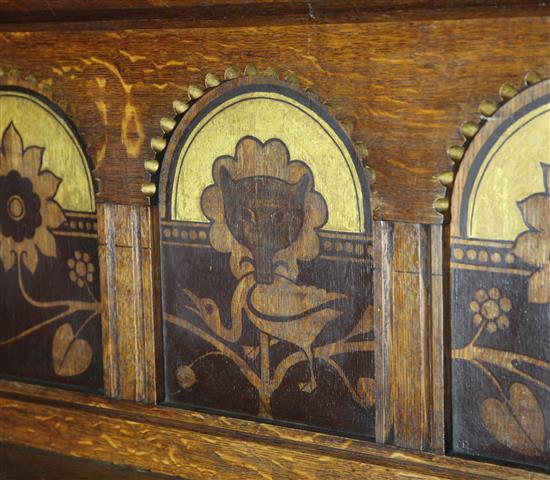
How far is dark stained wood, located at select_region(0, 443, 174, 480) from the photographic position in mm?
1627

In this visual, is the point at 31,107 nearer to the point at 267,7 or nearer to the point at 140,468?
the point at 267,7

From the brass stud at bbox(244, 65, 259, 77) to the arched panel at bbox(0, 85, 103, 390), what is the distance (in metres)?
0.31

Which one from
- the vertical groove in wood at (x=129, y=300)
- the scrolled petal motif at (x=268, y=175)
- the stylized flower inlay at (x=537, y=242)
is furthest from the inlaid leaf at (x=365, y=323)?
the vertical groove in wood at (x=129, y=300)

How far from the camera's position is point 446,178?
136 cm

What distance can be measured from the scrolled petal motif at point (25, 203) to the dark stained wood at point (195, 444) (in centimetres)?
23

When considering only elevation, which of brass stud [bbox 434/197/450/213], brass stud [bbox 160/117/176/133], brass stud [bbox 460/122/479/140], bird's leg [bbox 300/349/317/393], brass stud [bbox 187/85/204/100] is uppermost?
brass stud [bbox 187/85/204/100]

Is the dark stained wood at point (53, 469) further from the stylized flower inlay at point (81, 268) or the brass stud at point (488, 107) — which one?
the brass stud at point (488, 107)

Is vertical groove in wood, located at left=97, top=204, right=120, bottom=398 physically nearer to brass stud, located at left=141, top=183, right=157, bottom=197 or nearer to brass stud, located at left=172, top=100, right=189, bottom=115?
brass stud, located at left=141, top=183, right=157, bottom=197

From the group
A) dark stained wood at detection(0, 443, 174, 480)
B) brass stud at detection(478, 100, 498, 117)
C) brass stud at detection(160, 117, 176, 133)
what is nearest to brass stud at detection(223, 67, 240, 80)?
brass stud at detection(160, 117, 176, 133)

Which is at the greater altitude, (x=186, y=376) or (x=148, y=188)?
(x=148, y=188)

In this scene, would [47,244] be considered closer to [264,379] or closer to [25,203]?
[25,203]

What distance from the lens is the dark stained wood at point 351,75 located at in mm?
1319

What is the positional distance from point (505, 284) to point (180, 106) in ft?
1.69

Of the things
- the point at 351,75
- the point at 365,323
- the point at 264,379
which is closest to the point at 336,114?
the point at 351,75
